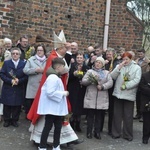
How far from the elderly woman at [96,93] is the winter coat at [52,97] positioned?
4.10 ft

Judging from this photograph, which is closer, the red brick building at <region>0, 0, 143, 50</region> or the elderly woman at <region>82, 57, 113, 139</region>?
the elderly woman at <region>82, 57, 113, 139</region>

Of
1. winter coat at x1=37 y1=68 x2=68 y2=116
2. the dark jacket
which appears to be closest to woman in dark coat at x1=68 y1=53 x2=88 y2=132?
the dark jacket

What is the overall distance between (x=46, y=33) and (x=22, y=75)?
353cm

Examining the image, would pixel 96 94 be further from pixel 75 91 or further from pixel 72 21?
pixel 72 21

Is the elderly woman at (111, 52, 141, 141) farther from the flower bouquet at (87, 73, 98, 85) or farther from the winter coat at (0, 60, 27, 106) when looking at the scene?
the winter coat at (0, 60, 27, 106)

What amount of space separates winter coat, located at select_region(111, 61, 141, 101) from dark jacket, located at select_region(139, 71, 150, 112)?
103 mm

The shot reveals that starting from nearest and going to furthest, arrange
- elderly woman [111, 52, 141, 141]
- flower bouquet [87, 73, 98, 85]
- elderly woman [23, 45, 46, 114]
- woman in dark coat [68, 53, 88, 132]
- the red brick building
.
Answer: flower bouquet [87, 73, 98, 85] < elderly woman [111, 52, 141, 141] < woman in dark coat [68, 53, 88, 132] < elderly woman [23, 45, 46, 114] < the red brick building

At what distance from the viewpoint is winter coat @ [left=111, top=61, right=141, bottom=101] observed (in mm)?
7301

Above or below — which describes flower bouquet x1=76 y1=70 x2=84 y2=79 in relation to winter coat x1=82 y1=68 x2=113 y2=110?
above

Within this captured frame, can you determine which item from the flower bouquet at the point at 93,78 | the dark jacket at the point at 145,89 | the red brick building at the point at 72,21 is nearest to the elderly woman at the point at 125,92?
the dark jacket at the point at 145,89

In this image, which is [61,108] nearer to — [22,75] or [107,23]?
[22,75]

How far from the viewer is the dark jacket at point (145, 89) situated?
7.19 m

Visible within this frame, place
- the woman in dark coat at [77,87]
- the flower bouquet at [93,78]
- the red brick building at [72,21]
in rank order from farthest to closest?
the red brick building at [72,21]
the woman in dark coat at [77,87]
the flower bouquet at [93,78]

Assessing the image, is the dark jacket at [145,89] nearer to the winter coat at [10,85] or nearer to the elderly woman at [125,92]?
the elderly woman at [125,92]
